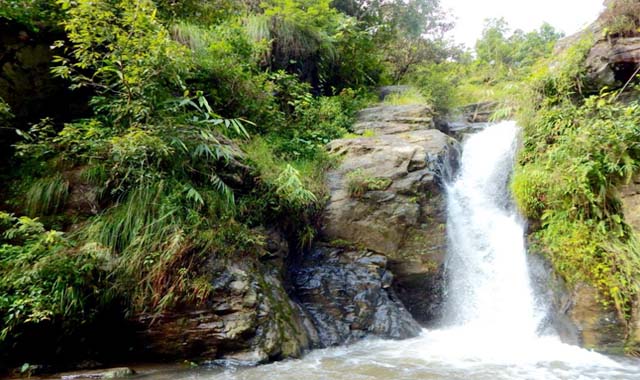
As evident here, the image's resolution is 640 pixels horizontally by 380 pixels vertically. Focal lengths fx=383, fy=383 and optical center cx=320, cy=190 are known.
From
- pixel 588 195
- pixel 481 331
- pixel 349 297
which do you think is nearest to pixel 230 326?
pixel 349 297

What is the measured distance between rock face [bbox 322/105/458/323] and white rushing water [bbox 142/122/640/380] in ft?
1.25

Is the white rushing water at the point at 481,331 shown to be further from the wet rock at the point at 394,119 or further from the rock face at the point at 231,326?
the wet rock at the point at 394,119

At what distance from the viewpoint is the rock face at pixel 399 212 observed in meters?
6.13

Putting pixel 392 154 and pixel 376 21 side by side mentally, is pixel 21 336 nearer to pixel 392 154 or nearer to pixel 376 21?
pixel 392 154

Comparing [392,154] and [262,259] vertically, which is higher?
[392,154]

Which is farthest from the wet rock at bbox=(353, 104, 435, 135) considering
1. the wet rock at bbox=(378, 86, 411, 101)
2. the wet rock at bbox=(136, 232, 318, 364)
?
the wet rock at bbox=(136, 232, 318, 364)

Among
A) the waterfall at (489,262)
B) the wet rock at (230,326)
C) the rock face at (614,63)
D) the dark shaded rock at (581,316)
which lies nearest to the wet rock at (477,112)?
the rock face at (614,63)

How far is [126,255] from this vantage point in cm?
425

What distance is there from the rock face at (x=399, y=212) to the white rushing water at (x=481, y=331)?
0.38m

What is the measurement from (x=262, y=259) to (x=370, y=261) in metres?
1.75

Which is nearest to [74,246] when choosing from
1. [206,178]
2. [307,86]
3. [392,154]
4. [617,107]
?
[206,178]

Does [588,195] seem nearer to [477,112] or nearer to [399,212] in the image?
[399,212]

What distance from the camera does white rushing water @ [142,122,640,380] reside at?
392 centimetres

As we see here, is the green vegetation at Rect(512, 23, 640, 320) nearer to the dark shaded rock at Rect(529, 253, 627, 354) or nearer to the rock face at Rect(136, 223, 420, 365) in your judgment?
the dark shaded rock at Rect(529, 253, 627, 354)
